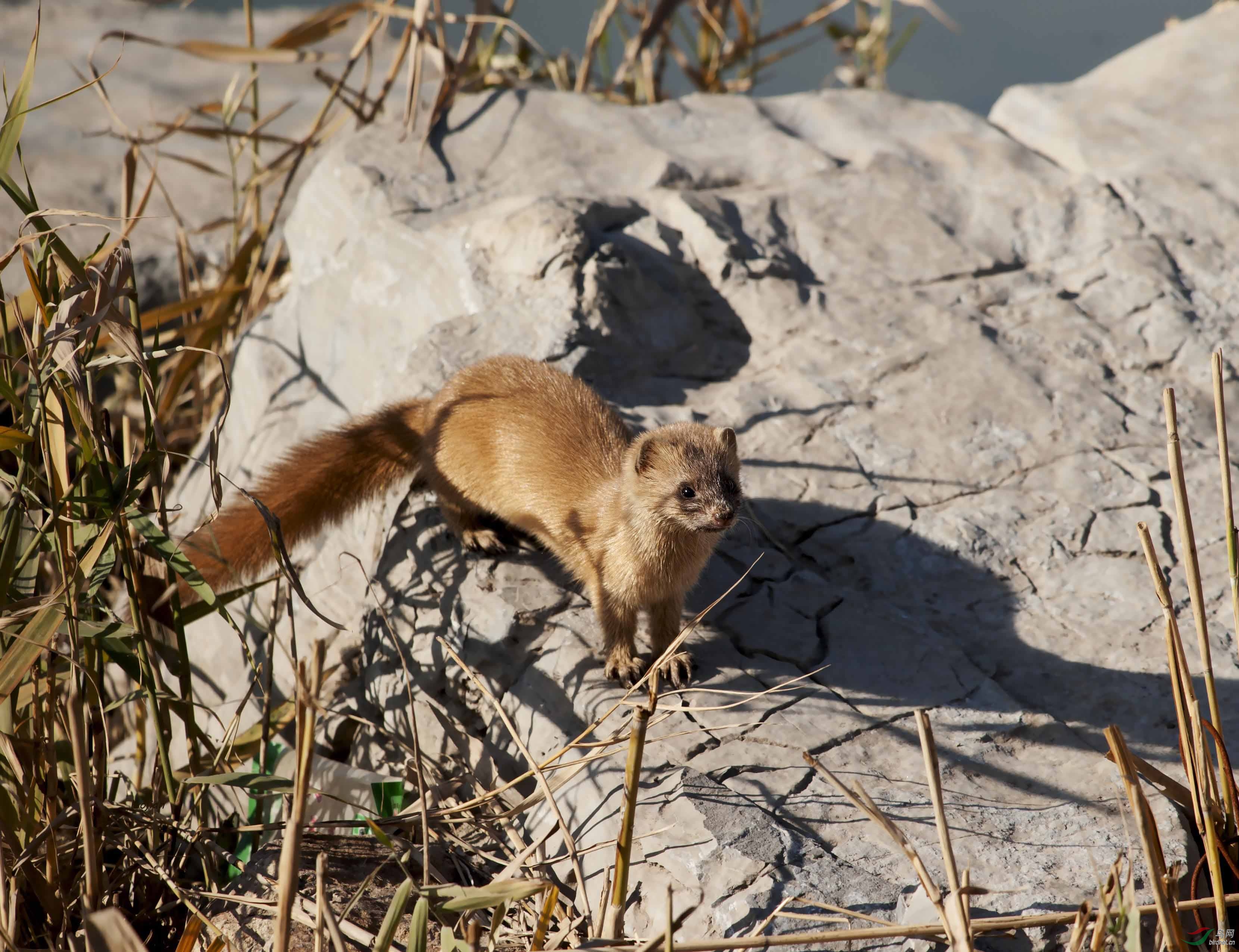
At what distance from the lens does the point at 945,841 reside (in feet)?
5.05

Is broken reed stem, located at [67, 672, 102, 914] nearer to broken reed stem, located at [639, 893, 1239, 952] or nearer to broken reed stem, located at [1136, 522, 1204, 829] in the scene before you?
broken reed stem, located at [639, 893, 1239, 952]

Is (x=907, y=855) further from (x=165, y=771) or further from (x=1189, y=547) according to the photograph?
(x=165, y=771)

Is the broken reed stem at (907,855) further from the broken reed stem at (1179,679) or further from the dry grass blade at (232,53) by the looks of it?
the dry grass blade at (232,53)

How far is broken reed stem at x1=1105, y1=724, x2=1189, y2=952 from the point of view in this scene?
154cm

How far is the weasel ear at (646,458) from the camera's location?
266 centimetres

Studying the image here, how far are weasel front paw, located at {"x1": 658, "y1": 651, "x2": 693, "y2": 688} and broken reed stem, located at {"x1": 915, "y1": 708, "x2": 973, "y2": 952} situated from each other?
3.34ft

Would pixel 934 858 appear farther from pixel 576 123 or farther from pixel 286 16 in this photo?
pixel 286 16

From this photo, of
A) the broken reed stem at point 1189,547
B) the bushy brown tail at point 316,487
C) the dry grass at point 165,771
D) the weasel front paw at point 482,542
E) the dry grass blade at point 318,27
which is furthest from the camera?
the dry grass blade at point 318,27

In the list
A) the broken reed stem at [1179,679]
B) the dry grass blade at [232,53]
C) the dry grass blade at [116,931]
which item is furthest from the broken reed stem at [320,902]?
the dry grass blade at [232,53]

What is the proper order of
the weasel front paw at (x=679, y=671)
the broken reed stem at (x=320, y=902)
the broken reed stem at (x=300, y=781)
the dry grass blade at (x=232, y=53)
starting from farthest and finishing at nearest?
1. the dry grass blade at (x=232, y=53)
2. the weasel front paw at (x=679, y=671)
3. the broken reed stem at (x=320, y=902)
4. the broken reed stem at (x=300, y=781)

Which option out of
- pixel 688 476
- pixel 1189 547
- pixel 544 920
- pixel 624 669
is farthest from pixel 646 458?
pixel 1189 547

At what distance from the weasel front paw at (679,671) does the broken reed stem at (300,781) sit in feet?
4.16

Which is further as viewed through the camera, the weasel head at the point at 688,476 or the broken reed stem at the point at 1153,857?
the weasel head at the point at 688,476

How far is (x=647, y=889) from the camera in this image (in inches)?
81.8
